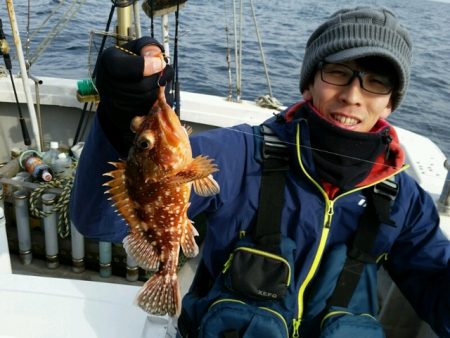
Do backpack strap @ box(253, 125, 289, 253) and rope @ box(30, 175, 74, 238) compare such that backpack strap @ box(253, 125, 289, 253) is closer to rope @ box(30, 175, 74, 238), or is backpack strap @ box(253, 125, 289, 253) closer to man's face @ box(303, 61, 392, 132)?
man's face @ box(303, 61, 392, 132)

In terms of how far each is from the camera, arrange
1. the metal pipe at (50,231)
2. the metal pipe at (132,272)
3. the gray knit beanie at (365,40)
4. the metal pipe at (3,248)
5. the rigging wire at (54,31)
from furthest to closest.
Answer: the rigging wire at (54,31)
the metal pipe at (132,272)
the metal pipe at (50,231)
the metal pipe at (3,248)
the gray knit beanie at (365,40)

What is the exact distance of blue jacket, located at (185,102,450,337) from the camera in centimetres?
203

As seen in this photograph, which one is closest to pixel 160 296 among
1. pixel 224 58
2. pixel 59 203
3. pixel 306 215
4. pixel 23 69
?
pixel 306 215

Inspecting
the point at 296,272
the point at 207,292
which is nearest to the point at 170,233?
the point at 207,292

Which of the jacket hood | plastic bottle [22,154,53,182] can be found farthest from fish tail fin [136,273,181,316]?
plastic bottle [22,154,53,182]

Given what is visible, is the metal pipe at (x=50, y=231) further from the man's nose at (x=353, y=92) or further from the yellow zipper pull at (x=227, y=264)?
the man's nose at (x=353, y=92)

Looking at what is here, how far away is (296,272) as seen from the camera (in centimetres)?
206

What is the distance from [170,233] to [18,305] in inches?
45.7

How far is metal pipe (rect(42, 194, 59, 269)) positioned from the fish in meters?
2.19

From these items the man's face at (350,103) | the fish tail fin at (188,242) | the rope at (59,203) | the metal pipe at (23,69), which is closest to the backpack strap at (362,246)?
the man's face at (350,103)

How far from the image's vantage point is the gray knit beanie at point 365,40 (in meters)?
1.83

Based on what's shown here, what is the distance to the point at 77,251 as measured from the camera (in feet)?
13.3

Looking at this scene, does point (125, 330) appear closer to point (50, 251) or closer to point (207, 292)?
point (207, 292)

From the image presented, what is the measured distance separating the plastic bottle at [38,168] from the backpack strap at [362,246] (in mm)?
2961
